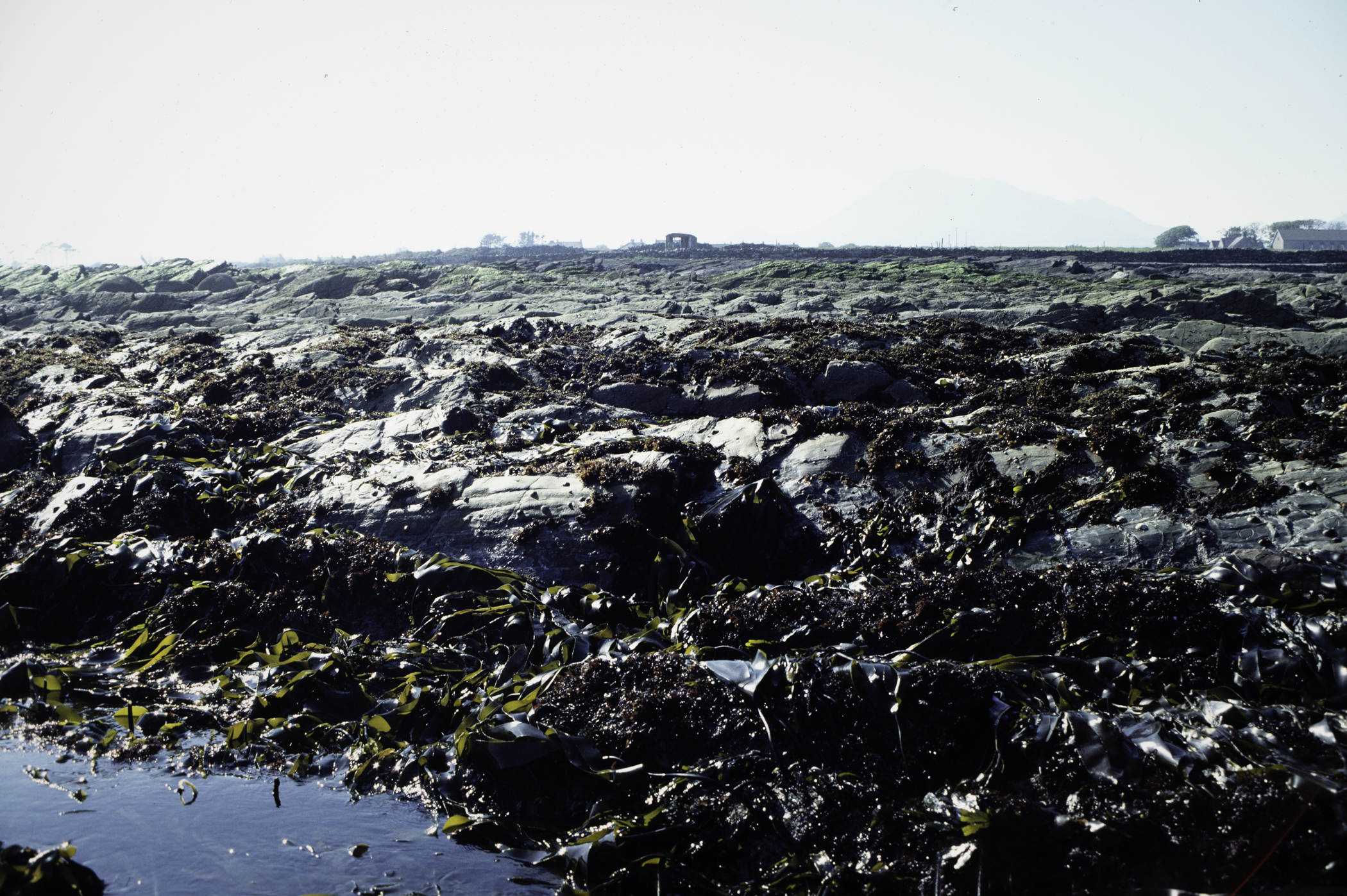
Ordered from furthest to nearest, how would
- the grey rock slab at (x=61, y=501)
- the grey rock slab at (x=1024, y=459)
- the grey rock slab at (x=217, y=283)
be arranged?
the grey rock slab at (x=217, y=283) → the grey rock slab at (x=61, y=501) → the grey rock slab at (x=1024, y=459)

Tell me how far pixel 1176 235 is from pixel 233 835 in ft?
346

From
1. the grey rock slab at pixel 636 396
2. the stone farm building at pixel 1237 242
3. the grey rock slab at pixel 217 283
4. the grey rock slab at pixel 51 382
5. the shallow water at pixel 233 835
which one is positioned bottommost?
the shallow water at pixel 233 835

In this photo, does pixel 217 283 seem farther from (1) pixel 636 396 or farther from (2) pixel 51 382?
(1) pixel 636 396

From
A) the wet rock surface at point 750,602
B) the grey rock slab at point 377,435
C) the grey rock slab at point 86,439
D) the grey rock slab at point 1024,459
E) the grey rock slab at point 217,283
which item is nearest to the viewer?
the wet rock surface at point 750,602

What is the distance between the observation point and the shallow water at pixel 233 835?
3129 mm

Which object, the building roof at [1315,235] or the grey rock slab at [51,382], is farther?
the building roof at [1315,235]

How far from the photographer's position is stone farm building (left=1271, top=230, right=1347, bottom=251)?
196 ft

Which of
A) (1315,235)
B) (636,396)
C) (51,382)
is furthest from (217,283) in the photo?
(1315,235)

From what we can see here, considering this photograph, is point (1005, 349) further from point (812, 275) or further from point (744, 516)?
point (812, 275)

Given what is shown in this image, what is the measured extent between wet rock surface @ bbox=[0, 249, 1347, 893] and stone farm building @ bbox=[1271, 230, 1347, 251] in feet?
215

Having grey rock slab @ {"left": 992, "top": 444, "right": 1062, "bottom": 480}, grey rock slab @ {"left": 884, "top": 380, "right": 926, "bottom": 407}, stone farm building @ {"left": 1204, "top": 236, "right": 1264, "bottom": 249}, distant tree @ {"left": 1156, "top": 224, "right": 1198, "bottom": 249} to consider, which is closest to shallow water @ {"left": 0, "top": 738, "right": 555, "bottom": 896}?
grey rock slab @ {"left": 992, "top": 444, "right": 1062, "bottom": 480}

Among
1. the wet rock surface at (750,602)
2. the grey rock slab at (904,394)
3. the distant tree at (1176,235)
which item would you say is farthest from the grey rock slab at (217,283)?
the distant tree at (1176,235)

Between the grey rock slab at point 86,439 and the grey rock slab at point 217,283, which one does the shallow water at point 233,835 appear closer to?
the grey rock slab at point 86,439

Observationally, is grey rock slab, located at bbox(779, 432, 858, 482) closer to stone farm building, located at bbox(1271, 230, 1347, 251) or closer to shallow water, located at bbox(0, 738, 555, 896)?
shallow water, located at bbox(0, 738, 555, 896)
